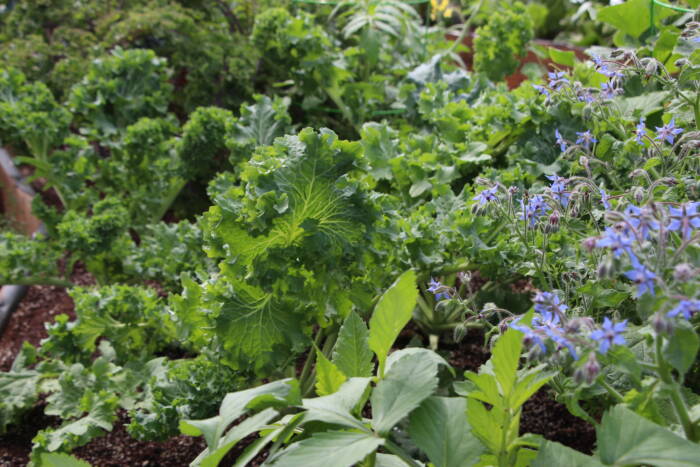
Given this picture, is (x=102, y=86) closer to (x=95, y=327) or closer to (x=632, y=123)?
(x=95, y=327)

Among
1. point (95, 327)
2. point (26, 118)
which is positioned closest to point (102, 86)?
point (26, 118)

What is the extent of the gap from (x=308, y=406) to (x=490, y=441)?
32 cm

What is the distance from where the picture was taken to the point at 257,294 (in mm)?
1687

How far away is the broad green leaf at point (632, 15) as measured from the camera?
245cm

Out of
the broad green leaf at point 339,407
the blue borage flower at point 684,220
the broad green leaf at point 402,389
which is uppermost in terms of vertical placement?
the blue borage flower at point 684,220

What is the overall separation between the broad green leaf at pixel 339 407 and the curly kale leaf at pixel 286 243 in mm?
465

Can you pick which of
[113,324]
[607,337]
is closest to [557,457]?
[607,337]

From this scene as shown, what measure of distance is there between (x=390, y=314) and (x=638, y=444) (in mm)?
475

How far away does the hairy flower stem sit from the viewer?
3.36 ft

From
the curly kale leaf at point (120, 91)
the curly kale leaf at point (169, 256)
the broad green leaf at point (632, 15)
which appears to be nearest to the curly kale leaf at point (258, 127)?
the curly kale leaf at point (169, 256)

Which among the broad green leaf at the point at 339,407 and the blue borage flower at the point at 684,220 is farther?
the broad green leaf at the point at 339,407

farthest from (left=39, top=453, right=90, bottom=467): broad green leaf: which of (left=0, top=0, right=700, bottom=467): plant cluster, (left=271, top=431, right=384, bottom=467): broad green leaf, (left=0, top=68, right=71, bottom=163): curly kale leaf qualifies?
(left=0, top=68, right=71, bottom=163): curly kale leaf

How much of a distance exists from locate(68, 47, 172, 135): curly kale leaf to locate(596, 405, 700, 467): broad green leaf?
2438mm

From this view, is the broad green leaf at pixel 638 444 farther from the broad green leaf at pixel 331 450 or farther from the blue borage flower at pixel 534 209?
the blue borage flower at pixel 534 209
